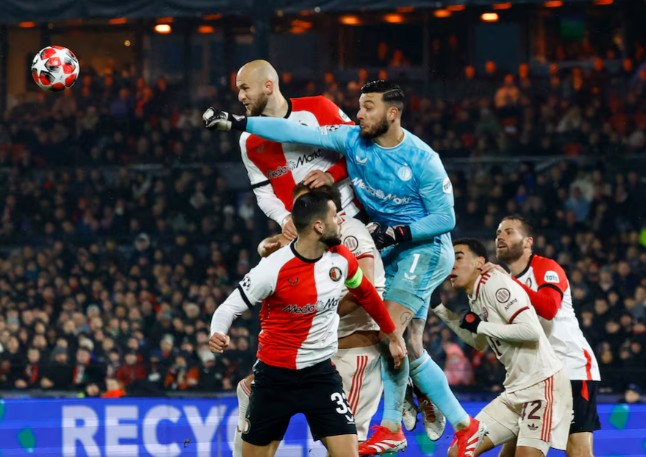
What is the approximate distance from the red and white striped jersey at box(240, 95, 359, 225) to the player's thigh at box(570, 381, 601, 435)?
6.40 ft

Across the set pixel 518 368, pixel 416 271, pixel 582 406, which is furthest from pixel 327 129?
pixel 582 406

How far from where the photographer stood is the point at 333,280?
19.8 ft

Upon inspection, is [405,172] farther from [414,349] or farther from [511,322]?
[511,322]

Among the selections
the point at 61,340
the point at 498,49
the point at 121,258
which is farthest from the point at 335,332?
the point at 498,49

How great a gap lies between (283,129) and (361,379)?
1437mm

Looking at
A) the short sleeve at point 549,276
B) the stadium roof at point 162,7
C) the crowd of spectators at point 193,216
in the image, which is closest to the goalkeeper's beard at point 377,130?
the short sleeve at point 549,276

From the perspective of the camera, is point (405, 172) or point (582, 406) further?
point (582, 406)

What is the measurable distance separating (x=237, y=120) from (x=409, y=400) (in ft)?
6.70

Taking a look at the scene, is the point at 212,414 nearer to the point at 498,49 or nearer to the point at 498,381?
the point at 498,381

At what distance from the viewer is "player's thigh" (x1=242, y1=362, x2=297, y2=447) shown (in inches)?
238

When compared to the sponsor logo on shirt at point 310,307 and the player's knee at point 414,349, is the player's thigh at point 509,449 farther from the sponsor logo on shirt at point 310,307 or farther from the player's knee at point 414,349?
the sponsor logo on shirt at point 310,307

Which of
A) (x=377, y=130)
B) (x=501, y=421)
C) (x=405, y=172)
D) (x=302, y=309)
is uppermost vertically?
(x=377, y=130)

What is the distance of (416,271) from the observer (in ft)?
22.0

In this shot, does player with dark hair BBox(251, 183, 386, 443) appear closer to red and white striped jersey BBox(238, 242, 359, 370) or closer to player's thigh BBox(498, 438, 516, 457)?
red and white striped jersey BBox(238, 242, 359, 370)
